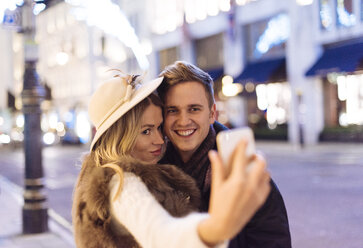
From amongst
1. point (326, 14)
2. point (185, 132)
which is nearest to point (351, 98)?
point (326, 14)

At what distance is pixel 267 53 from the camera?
25750 mm

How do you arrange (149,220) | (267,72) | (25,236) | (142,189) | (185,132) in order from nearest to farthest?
(149,220)
(142,189)
(185,132)
(25,236)
(267,72)

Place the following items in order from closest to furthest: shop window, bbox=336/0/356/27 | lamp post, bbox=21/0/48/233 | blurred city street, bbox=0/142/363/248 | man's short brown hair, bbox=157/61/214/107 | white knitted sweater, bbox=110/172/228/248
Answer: white knitted sweater, bbox=110/172/228/248, man's short brown hair, bbox=157/61/214/107, blurred city street, bbox=0/142/363/248, lamp post, bbox=21/0/48/233, shop window, bbox=336/0/356/27

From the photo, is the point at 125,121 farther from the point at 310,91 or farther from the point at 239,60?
the point at 239,60

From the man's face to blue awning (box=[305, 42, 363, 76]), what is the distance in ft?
60.5

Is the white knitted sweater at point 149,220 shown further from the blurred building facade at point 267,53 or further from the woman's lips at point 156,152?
the blurred building facade at point 267,53

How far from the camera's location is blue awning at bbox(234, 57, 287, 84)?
956 inches

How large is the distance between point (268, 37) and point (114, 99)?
965 inches

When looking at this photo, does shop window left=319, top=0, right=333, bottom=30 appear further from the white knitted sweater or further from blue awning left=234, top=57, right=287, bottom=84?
the white knitted sweater

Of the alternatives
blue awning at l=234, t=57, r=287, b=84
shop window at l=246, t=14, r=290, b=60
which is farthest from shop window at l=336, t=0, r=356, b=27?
blue awning at l=234, t=57, r=287, b=84

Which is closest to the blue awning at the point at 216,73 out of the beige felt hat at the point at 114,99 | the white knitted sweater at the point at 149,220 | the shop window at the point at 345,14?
the shop window at the point at 345,14

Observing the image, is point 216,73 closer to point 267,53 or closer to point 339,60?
point 267,53

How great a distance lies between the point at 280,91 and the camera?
83.1ft

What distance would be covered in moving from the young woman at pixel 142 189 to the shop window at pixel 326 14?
2178 centimetres
